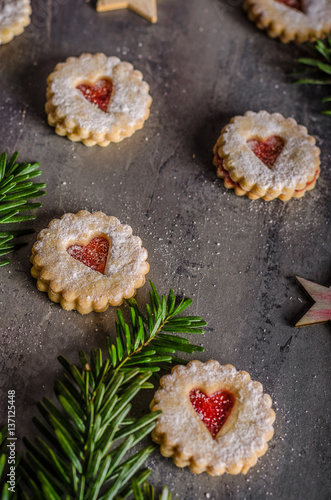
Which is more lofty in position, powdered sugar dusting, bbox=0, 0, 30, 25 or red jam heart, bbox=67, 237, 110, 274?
powdered sugar dusting, bbox=0, 0, 30, 25

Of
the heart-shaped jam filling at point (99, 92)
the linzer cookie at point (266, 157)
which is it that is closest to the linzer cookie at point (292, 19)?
the linzer cookie at point (266, 157)

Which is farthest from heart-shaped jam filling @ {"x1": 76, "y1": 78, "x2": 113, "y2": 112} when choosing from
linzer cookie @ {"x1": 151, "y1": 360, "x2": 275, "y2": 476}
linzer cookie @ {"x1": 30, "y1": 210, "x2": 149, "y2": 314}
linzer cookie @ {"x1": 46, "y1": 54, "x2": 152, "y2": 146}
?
linzer cookie @ {"x1": 151, "y1": 360, "x2": 275, "y2": 476}

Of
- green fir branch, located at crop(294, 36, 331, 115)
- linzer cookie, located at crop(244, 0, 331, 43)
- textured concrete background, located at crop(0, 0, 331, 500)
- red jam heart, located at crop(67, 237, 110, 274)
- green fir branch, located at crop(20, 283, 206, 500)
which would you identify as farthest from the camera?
linzer cookie, located at crop(244, 0, 331, 43)

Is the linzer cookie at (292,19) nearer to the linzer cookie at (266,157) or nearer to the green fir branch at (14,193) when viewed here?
the linzer cookie at (266,157)

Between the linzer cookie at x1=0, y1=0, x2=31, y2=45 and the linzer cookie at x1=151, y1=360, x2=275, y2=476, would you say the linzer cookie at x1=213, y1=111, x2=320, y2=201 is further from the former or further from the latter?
the linzer cookie at x1=0, y1=0, x2=31, y2=45

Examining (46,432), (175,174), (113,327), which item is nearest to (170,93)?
(175,174)

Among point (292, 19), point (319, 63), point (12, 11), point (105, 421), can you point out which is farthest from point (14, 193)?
point (292, 19)

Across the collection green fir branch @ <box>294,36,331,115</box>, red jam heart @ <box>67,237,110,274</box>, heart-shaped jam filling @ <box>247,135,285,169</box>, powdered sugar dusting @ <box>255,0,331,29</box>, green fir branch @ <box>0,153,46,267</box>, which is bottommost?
red jam heart @ <box>67,237,110,274</box>
